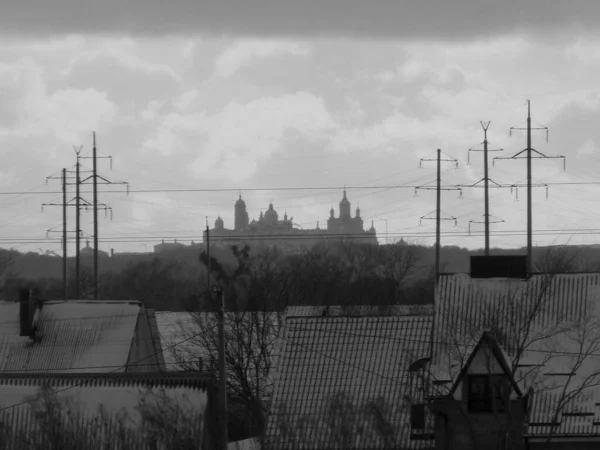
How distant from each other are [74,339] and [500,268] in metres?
15.1

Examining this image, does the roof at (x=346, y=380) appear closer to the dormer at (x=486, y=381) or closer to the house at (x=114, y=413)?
the dormer at (x=486, y=381)

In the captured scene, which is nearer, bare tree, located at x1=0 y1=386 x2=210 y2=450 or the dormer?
the dormer

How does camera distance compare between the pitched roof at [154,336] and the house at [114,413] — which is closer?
the house at [114,413]

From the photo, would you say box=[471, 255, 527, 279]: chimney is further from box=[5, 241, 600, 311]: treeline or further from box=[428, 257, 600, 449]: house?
box=[5, 241, 600, 311]: treeline

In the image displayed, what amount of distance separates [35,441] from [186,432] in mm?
3669

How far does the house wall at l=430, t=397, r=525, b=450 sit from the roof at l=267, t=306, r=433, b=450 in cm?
63

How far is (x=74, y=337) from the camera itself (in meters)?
40.4

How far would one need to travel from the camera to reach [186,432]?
94.2ft

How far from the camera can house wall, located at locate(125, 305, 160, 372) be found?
4019cm

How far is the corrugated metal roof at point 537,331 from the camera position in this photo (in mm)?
28562

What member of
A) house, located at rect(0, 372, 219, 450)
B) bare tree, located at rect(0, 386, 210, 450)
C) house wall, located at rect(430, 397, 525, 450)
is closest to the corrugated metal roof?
house wall, located at rect(430, 397, 525, 450)

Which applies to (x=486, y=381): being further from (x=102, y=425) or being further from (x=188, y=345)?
(x=188, y=345)

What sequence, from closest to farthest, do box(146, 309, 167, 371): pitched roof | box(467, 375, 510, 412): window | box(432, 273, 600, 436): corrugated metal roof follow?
box(467, 375, 510, 412): window
box(432, 273, 600, 436): corrugated metal roof
box(146, 309, 167, 371): pitched roof

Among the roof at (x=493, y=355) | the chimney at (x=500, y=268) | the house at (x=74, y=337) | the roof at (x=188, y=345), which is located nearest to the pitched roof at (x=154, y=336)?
the house at (x=74, y=337)
